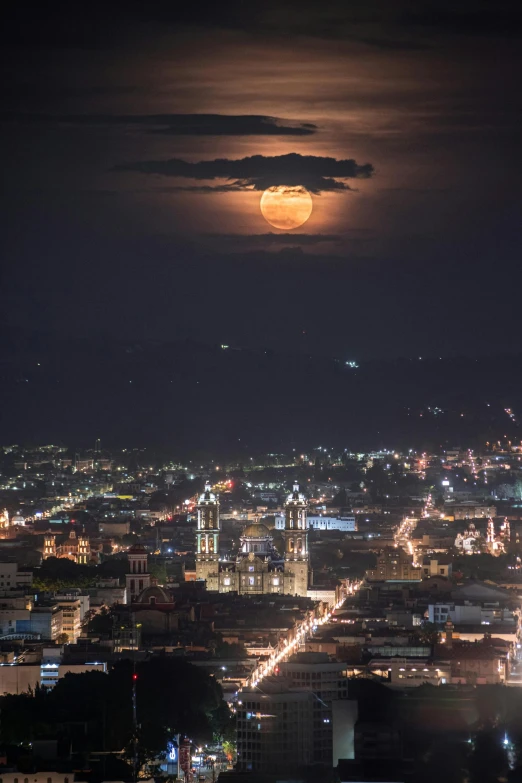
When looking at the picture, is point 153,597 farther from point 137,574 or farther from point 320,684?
point 320,684

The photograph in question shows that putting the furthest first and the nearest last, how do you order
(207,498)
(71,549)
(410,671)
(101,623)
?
(71,549) → (207,498) → (101,623) → (410,671)

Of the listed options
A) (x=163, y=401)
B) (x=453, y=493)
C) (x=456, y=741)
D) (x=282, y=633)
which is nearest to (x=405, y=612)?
(x=282, y=633)

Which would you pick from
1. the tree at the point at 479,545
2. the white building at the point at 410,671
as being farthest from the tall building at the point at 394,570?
the white building at the point at 410,671

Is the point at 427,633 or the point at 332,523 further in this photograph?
the point at 332,523

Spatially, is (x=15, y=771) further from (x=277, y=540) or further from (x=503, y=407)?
(x=503, y=407)

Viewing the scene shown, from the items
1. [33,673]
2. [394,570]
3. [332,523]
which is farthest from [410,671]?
[332,523]

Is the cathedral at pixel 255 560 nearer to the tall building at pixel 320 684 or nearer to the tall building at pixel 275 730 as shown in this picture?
the tall building at pixel 320 684

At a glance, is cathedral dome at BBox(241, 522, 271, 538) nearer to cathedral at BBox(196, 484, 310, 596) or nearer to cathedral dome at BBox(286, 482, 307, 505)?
cathedral at BBox(196, 484, 310, 596)
